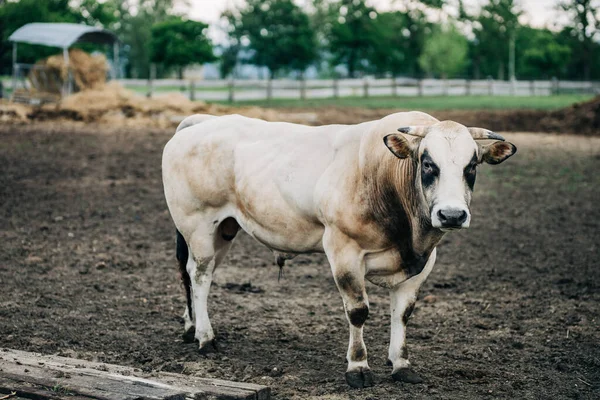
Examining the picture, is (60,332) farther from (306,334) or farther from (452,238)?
(452,238)

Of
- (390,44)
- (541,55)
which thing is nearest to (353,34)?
(390,44)

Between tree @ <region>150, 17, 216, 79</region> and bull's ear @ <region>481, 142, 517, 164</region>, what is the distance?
158 feet

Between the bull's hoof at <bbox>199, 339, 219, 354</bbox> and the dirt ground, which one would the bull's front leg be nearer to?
the dirt ground

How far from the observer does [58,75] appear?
26.7m

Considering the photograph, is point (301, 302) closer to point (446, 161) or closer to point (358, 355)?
point (358, 355)

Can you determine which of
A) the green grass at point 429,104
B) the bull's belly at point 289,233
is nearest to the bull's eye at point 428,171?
the bull's belly at point 289,233

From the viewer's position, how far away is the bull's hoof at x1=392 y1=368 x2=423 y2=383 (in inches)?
203

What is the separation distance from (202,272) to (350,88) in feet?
134

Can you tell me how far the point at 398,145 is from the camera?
4.82m

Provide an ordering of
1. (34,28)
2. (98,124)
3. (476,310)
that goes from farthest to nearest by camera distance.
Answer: (34,28) < (98,124) < (476,310)

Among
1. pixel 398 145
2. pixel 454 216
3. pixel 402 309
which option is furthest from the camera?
pixel 402 309

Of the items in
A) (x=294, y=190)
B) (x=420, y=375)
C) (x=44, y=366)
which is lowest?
(x=420, y=375)

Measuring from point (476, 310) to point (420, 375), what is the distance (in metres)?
1.75

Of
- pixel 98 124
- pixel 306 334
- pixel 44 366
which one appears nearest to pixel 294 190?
pixel 306 334
